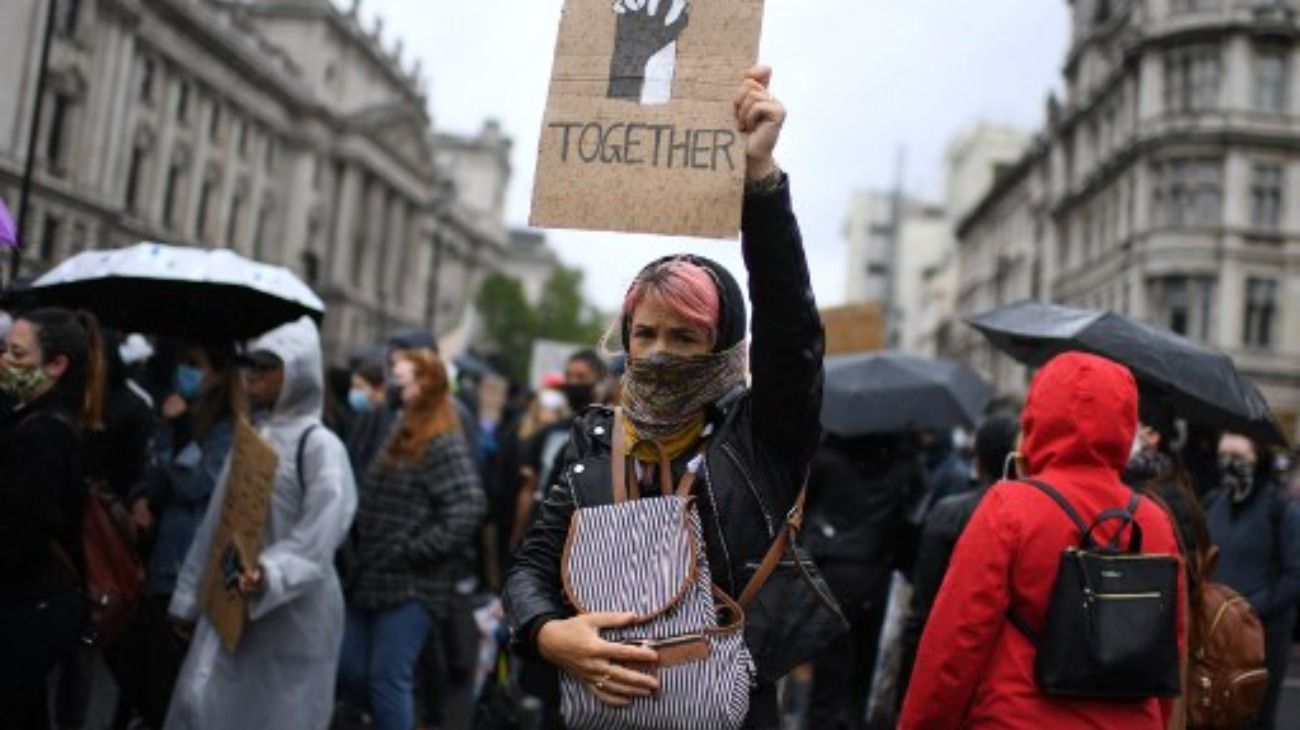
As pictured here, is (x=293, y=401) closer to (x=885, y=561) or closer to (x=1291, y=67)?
(x=885, y=561)

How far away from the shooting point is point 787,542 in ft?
8.30

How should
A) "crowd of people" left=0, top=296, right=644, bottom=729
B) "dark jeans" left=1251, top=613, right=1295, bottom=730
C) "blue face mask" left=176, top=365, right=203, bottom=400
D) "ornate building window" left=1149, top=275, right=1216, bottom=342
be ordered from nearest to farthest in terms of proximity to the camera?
"crowd of people" left=0, top=296, right=644, bottom=729, "dark jeans" left=1251, top=613, right=1295, bottom=730, "blue face mask" left=176, top=365, right=203, bottom=400, "ornate building window" left=1149, top=275, right=1216, bottom=342

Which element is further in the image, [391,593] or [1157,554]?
[391,593]

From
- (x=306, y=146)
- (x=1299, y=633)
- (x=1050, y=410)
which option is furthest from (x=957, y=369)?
(x=306, y=146)

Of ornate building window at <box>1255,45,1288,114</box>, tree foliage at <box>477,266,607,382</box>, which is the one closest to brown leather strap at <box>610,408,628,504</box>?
ornate building window at <box>1255,45,1288,114</box>

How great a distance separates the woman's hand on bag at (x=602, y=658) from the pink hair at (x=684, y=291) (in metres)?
0.60

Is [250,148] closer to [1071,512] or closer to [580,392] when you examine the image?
[580,392]

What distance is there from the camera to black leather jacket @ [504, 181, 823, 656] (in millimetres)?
2439

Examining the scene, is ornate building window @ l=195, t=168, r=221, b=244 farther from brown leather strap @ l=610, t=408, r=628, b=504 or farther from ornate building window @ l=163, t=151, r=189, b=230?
brown leather strap @ l=610, t=408, r=628, b=504

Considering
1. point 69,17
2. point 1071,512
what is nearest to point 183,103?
point 69,17

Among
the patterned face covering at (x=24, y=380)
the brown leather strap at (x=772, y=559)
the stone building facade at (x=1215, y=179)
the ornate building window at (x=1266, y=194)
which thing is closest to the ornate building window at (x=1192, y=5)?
the stone building facade at (x=1215, y=179)

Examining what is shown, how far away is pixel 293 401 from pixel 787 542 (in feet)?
10.0

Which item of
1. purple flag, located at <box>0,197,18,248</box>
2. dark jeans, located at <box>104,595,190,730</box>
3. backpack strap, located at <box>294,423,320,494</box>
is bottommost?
dark jeans, located at <box>104,595,190,730</box>

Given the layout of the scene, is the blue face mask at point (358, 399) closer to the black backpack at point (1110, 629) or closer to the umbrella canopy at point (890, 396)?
the umbrella canopy at point (890, 396)
